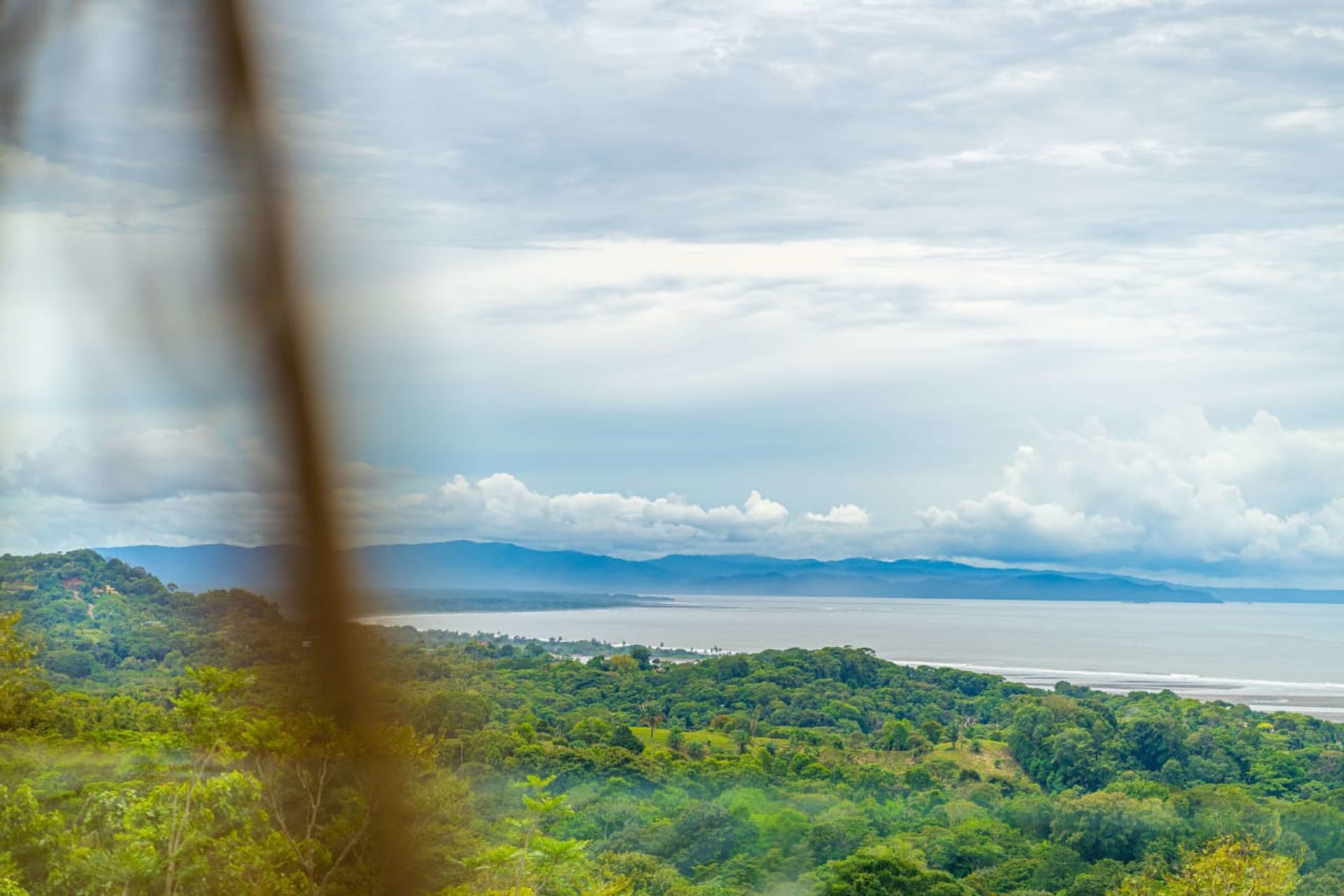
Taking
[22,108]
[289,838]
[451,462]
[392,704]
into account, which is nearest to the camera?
[22,108]

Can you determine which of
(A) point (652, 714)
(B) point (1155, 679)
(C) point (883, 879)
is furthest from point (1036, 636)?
(C) point (883, 879)

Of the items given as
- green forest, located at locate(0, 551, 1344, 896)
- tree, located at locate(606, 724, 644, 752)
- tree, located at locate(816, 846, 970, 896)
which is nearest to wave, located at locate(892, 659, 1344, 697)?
green forest, located at locate(0, 551, 1344, 896)

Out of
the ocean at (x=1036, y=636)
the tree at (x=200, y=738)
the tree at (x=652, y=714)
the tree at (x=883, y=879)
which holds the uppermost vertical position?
the tree at (x=200, y=738)

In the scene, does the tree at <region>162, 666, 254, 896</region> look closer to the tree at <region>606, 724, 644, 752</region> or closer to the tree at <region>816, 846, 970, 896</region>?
the tree at <region>816, 846, 970, 896</region>

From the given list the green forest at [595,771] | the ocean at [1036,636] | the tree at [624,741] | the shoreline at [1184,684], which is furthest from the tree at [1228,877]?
the shoreline at [1184,684]

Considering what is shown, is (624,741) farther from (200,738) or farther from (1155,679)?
(1155,679)

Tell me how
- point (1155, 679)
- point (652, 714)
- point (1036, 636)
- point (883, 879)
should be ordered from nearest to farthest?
point (883, 879)
point (652, 714)
point (1155, 679)
point (1036, 636)

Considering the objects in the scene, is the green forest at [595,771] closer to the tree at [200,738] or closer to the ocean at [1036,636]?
the tree at [200,738]

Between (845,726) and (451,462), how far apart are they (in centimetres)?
1565

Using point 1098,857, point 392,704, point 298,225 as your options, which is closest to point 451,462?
point 392,704

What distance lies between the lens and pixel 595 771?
12391mm

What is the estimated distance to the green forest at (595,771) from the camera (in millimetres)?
4070

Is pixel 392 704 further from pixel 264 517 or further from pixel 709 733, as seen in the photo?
pixel 709 733

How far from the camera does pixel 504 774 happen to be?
33.6 feet
